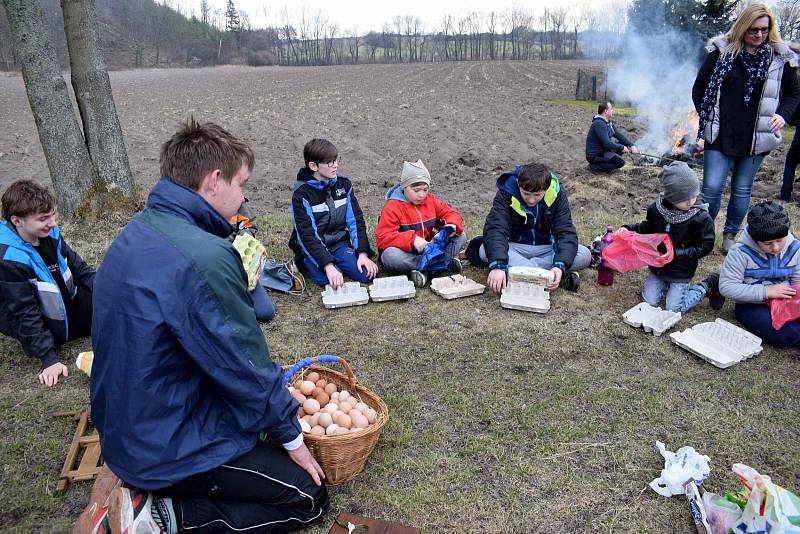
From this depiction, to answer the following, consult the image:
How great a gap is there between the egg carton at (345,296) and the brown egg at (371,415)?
179cm

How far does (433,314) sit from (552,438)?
1702 millimetres

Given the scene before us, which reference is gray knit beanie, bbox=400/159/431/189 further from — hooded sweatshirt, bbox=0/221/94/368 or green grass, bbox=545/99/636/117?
green grass, bbox=545/99/636/117

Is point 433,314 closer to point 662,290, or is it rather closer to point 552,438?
point 552,438

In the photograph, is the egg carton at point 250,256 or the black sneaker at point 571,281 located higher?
the egg carton at point 250,256

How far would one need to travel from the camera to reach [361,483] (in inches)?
110

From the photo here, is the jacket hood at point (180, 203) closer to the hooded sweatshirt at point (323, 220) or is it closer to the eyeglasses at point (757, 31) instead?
the hooded sweatshirt at point (323, 220)

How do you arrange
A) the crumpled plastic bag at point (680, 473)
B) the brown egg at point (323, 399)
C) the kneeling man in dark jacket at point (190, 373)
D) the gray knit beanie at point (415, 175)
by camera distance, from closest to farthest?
the kneeling man in dark jacket at point (190, 373) < the crumpled plastic bag at point (680, 473) < the brown egg at point (323, 399) < the gray knit beanie at point (415, 175)

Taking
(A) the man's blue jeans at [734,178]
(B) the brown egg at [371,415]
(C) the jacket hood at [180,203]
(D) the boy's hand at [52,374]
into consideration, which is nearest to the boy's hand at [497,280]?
(B) the brown egg at [371,415]

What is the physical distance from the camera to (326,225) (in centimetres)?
518

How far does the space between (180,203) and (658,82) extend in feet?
56.6

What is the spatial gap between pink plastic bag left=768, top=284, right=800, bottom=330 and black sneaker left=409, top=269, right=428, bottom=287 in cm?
270

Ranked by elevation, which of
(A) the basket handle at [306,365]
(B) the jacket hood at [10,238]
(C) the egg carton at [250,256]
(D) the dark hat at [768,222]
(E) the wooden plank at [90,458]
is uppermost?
(B) the jacket hood at [10,238]

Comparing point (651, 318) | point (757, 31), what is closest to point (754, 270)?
point (651, 318)

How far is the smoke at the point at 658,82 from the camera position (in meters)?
12.3
